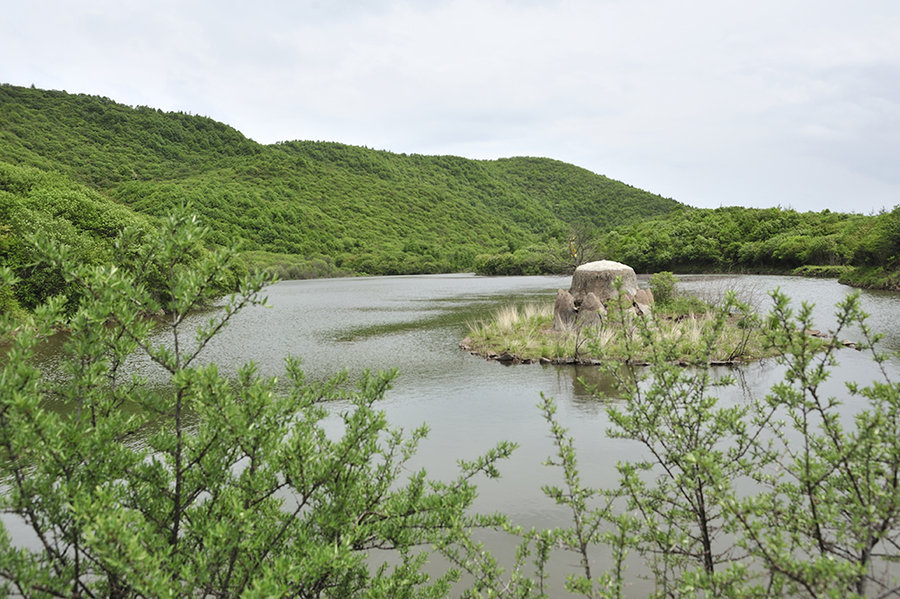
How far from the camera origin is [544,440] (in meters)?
7.41

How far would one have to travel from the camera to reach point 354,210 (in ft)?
371

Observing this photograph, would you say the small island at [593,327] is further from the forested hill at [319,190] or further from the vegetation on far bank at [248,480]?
the forested hill at [319,190]

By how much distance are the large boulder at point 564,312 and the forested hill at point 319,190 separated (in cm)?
5882

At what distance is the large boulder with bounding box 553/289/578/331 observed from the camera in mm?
16031

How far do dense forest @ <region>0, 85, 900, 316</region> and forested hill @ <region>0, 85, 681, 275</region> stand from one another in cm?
44

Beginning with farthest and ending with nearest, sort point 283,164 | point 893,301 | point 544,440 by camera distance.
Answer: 1. point 283,164
2. point 893,301
3. point 544,440

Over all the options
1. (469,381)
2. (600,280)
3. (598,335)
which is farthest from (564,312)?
(598,335)

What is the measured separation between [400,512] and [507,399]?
281 inches

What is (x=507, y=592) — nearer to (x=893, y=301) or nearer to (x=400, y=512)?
(x=400, y=512)

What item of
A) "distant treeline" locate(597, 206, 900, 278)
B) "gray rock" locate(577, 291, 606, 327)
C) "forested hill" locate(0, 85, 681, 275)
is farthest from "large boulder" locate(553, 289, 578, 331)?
"forested hill" locate(0, 85, 681, 275)

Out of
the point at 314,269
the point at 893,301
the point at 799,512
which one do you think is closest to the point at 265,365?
the point at 799,512

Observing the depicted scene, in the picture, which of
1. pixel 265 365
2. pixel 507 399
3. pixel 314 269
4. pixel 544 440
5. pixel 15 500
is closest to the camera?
pixel 15 500

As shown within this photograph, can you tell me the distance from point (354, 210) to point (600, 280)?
337 feet

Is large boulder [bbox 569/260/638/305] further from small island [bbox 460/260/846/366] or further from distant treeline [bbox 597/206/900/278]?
distant treeline [bbox 597/206/900/278]
